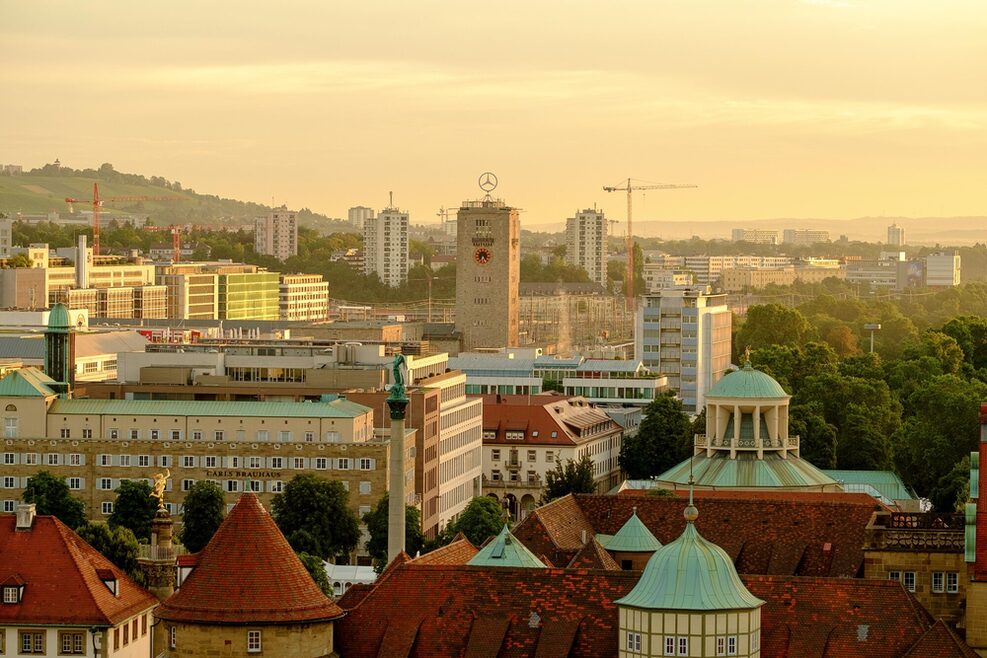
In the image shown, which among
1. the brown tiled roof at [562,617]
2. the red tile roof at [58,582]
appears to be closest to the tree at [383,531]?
the red tile roof at [58,582]

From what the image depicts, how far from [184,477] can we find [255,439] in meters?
4.41

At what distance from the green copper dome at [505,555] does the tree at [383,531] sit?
154 feet

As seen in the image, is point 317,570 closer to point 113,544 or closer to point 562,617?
point 113,544

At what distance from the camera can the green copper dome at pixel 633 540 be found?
120 meters

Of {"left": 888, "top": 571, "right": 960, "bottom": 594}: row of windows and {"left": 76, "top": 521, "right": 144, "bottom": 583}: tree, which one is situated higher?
{"left": 888, "top": 571, "right": 960, "bottom": 594}: row of windows

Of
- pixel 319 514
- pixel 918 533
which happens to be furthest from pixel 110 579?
pixel 319 514

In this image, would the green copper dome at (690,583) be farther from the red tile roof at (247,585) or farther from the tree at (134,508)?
the tree at (134,508)

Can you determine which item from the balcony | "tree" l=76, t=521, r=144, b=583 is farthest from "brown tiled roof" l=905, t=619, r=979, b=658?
"tree" l=76, t=521, r=144, b=583

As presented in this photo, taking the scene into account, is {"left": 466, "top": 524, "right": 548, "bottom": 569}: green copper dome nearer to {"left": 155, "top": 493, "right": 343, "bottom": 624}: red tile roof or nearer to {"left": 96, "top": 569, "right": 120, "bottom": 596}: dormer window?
{"left": 155, "top": 493, "right": 343, "bottom": 624}: red tile roof

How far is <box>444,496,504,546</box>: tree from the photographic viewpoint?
505 ft

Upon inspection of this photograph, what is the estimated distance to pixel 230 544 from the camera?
90938 mm

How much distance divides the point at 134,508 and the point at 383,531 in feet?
42.1

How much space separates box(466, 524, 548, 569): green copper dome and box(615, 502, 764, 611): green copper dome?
13.0 meters

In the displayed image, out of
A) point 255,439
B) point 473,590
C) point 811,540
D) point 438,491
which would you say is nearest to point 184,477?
point 255,439
